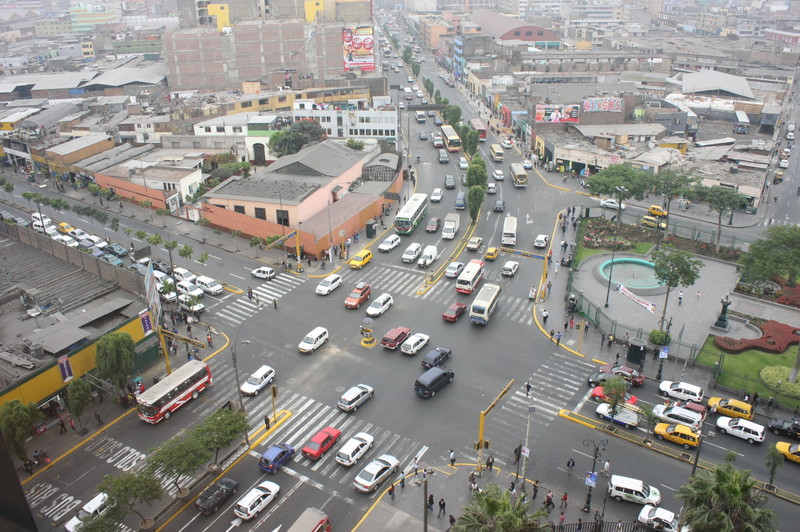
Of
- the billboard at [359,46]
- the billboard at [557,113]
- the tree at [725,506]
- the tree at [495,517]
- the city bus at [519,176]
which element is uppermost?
the billboard at [359,46]

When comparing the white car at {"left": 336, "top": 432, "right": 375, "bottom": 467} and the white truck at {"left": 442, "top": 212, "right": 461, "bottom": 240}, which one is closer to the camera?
the white car at {"left": 336, "top": 432, "right": 375, "bottom": 467}

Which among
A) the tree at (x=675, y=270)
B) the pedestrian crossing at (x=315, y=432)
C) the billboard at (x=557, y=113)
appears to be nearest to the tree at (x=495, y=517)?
the pedestrian crossing at (x=315, y=432)

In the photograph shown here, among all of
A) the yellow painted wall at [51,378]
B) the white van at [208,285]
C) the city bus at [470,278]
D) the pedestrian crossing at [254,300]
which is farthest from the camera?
the white van at [208,285]

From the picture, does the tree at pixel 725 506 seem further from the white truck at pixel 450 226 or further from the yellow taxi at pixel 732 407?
the white truck at pixel 450 226

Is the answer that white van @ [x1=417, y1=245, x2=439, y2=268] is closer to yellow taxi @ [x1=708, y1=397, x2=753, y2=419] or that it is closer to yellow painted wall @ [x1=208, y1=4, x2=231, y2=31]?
yellow taxi @ [x1=708, y1=397, x2=753, y2=419]

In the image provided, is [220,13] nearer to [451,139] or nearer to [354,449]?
[451,139]

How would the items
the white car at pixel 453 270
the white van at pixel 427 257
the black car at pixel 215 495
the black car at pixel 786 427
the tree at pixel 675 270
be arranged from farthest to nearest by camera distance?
the white van at pixel 427 257 → the white car at pixel 453 270 → the tree at pixel 675 270 → the black car at pixel 786 427 → the black car at pixel 215 495

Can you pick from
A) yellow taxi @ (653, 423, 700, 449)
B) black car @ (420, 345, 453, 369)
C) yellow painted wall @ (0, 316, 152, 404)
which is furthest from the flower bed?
yellow painted wall @ (0, 316, 152, 404)
